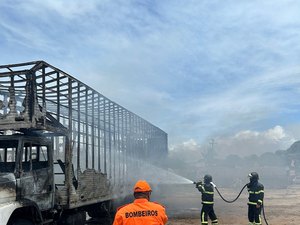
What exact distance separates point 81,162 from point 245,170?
35921 mm

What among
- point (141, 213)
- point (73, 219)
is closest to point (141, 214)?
point (141, 213)

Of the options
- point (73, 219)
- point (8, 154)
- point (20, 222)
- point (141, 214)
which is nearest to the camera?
point (141, 214)

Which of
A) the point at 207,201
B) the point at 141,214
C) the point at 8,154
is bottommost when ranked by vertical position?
the point at 207,201

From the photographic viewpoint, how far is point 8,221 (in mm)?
6285

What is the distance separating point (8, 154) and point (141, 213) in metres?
4.78

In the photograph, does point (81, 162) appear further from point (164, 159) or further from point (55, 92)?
point (164, 159)

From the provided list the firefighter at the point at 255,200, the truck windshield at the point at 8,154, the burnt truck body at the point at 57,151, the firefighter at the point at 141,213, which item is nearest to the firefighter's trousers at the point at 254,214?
the firefighter at the point at 255,200

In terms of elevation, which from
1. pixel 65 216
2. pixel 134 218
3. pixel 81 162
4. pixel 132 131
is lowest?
pixel 65 216

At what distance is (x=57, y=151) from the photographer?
9.07 m

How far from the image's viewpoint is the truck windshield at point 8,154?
269 inches

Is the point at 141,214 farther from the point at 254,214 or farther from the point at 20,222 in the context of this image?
the point at 254,214

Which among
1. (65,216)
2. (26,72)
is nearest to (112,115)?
(65,216)

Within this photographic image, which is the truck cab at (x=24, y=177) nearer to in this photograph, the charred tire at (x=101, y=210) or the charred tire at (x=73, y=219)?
the charred tire at (x=73, y=219)

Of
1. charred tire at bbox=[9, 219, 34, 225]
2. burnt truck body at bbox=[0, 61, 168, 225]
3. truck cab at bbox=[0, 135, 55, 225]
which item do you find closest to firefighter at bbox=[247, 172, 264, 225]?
burnt truck body at bbox=[0, 61, 168, 225]
